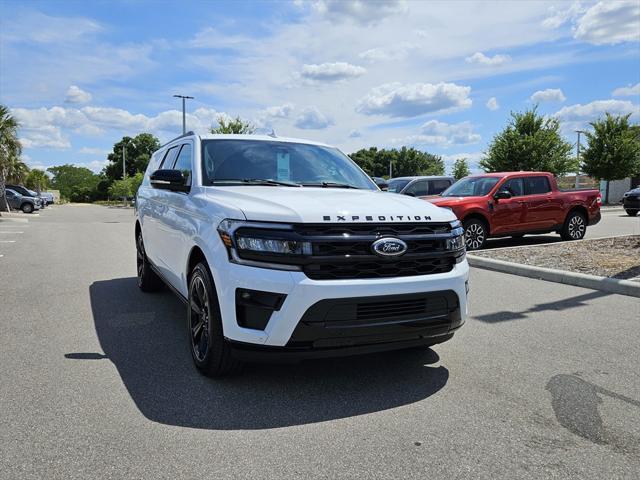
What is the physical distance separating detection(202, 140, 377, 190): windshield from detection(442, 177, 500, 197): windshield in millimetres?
7383

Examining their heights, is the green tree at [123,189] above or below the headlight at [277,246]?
above

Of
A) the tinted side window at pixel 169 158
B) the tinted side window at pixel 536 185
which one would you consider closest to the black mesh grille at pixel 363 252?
the tinted side window at pixel 169 158

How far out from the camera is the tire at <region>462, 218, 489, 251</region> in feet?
37.4

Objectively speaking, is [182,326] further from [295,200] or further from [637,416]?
[637,416]

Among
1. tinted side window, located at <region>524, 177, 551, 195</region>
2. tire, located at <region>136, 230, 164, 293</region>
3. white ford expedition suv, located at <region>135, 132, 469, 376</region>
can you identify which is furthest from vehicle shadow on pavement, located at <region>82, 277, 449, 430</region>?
tinted side window, located at <region>524, 177, 551, 195</region>

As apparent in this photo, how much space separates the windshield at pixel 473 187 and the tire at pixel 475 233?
74 cm

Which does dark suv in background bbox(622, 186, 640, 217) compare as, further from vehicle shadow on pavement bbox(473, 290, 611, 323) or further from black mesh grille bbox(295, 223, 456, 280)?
black mesh grille bbox(295, 223, 456, 280)

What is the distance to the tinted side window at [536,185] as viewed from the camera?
40.5ft

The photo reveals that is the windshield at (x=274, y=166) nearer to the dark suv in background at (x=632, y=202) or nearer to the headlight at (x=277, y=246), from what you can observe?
the headlight at (x=277, y=246)

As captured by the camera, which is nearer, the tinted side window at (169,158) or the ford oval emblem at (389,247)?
the ford oval emblem at (389,247)

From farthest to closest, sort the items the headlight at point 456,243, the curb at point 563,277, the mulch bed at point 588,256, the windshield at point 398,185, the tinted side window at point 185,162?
the windshield at point 398,185
the mulch bed at point 588,256
the curb at point 563,277
the tinted side window at point 185,162
the headlight at point 456,243

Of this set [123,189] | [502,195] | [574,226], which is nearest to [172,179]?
[502,195]

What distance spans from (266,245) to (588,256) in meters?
8.08

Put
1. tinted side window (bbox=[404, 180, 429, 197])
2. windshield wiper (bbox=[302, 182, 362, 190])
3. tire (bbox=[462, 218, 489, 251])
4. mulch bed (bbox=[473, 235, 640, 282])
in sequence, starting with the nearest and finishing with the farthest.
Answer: windshield wiper (bbox=[302, 182, 362, 190]) → mulch bed (bbox=[473, 235, 640, 282]) → tire (bbox=[462, 218, 489, 251]) → tinted side window (bbox=[404, 180, 429, 197])
